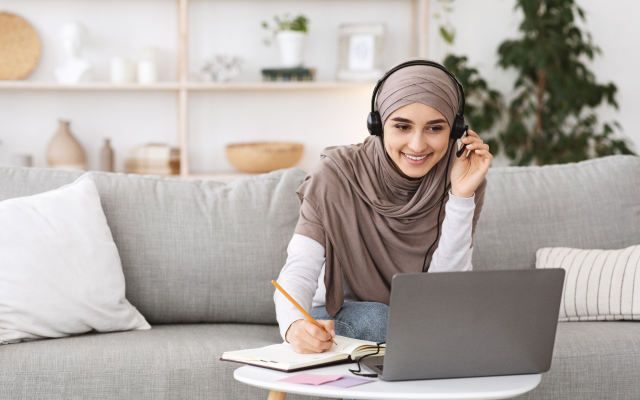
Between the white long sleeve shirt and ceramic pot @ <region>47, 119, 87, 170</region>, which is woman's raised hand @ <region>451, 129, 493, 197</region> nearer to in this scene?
the white long sleeve shirt

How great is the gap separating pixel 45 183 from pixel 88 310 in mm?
447

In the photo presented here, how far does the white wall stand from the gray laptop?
2.62 m

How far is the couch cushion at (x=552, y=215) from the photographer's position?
1877mm

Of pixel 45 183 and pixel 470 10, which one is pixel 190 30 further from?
pixel 45 183

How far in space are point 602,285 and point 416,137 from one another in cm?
84

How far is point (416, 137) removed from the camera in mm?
1281

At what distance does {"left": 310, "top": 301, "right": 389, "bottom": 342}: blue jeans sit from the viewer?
48.4 inches

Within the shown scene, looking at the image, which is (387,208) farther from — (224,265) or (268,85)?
(268,85)

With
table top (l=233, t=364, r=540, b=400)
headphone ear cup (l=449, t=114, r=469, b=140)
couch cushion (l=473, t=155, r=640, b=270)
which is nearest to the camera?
table top (l=233, t=364, r=540, b=400)

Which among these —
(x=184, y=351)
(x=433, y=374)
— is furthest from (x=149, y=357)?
(x=433, y=374)

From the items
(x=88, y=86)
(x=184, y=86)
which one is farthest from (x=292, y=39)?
(x=88, y=86)

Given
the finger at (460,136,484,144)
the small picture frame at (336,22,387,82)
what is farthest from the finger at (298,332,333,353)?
the small picture frame at (336,22,387,82)

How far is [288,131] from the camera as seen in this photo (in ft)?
11.4

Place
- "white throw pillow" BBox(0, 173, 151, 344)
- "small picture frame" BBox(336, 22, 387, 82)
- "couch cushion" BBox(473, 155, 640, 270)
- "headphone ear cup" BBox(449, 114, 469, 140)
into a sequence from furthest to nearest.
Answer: "small picture frame" BBox(336, 22, 387, 82) → "couch cushion" BBox(473, 155, 640, 270) → "white throw pillow" BBox(0, 173, 151, 344) → "headphone ear cup" BBox(449, 114, 469, 140)
